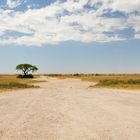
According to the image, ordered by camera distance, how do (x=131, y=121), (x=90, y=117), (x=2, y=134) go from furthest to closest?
1. (x=90, y=117)
2. (x=131, y=121)
3. (x=2, y=134)

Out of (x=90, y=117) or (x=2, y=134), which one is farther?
(x=90, y=117)

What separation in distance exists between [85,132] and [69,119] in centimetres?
264

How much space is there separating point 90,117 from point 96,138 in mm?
4040

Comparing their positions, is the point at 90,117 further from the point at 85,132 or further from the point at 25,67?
the point at 25,67

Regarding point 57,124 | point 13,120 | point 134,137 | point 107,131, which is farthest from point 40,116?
point 134,137

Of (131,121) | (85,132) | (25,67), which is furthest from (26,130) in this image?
(25,67)

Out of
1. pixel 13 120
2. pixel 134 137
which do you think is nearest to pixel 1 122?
pixel 13 120

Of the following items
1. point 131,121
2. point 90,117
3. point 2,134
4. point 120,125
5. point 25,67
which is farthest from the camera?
point 25,67

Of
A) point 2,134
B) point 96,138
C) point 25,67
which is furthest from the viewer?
point 25,67

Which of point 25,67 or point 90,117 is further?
point 25,67

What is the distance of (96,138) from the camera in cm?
882

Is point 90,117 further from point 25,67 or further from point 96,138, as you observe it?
point 25,67

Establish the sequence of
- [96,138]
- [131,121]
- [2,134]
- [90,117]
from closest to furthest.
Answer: [96,138], [2,134], [131,121], [90,117]

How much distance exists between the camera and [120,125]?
429 inches
